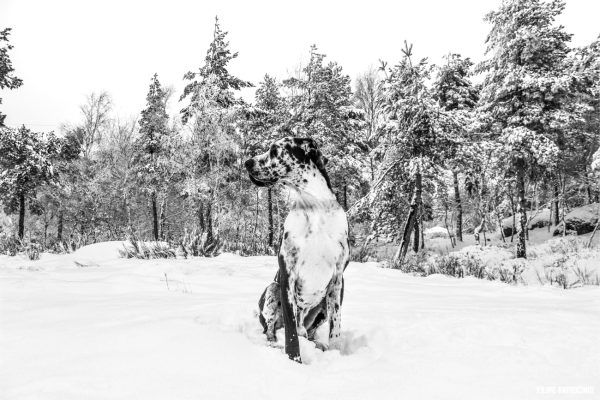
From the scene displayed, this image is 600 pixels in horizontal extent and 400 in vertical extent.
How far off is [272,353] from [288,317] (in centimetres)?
21

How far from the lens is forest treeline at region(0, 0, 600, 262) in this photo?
534 inches

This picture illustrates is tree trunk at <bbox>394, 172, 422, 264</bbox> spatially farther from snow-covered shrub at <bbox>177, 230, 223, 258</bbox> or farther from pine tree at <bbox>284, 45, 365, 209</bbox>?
snow-covered shrub at <bbox>177, 230, 223, 258</bbox>

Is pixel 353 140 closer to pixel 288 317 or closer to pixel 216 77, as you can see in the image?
pixel 216 77

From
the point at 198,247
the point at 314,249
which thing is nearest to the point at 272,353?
the point at 314,249

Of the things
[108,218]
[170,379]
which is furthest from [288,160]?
[108,218]

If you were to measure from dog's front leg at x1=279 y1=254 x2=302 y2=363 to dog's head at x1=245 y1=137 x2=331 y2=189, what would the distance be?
504 mm

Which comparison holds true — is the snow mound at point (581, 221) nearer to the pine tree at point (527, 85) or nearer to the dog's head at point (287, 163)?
the pine tree at point (527, 85)

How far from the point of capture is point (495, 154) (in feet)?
52.2

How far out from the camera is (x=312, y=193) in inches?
83.8

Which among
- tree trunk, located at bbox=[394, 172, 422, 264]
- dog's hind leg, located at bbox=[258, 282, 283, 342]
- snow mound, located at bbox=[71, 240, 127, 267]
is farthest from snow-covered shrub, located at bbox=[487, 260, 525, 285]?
snow mound, located at bbox=[71, 240, 127, 267]

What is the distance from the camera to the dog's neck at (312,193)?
2127 millimetres

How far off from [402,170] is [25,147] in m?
17.5

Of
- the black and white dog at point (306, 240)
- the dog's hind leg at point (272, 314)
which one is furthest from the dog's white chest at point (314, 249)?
the dog's hind leg at point (272, 314)

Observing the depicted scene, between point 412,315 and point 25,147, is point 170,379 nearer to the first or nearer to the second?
point 412,315
